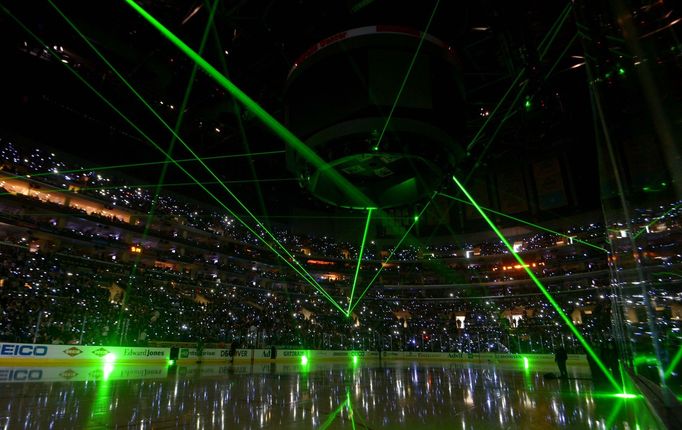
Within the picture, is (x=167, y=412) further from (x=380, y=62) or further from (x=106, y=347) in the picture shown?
(x=106, y=347)

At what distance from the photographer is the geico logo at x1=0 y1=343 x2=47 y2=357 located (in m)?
13.0

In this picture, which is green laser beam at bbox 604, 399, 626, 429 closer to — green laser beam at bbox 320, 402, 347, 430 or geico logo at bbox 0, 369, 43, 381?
green laser beam at bbox 320, 402, 347, 430

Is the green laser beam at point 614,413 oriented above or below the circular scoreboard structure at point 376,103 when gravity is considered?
below

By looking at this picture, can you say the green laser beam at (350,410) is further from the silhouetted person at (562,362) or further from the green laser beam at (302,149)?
the silhouetted person at (562,362)

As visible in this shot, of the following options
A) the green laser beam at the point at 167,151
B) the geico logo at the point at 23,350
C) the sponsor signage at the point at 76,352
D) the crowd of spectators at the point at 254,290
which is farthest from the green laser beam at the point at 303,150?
the crowd of spectators at the point at 254,290

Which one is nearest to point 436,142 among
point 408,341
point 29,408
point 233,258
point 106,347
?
point 29,408

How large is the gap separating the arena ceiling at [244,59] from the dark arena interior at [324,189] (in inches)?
3.0

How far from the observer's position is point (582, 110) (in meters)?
15.7

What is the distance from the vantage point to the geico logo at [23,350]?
13000 mm

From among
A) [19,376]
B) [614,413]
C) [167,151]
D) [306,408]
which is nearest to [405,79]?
[306,408]

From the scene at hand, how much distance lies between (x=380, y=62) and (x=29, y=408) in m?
7.24

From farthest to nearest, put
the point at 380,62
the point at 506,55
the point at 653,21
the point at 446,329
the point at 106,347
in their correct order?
1. the point at 446,329
2. the point at 106,347
3. the point at 506,55
4. the point at 380,62
5. the point at 653,21

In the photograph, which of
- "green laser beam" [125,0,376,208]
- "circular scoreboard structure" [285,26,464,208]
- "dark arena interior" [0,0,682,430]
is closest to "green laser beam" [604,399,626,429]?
"dark arena interior" [0,0,682,430]

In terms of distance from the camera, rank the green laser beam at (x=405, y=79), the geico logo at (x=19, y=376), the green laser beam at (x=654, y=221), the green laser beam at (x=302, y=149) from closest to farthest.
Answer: the green laser beam at (x=654, y=221) → the green laser beam at (x=405, y=79) → the green laser beam at (x=302, y=149) → the geico logo at (x=19, y=376)
